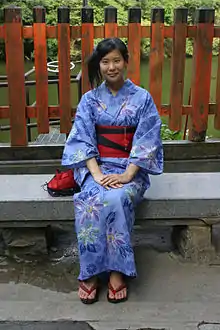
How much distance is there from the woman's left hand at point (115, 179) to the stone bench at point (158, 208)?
239 mm

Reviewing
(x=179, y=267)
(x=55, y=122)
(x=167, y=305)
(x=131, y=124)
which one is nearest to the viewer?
(x=167, y=305)

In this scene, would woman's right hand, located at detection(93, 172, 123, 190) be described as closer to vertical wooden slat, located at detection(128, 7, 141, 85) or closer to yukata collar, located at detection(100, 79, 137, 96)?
yukata collar, located at detection(100, 79, 137, 96)

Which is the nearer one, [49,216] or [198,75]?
[49,216]

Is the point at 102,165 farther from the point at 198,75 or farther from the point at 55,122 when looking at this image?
the point at 55,122

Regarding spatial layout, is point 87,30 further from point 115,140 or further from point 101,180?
point 101,180

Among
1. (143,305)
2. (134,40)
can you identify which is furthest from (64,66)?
(143,305)

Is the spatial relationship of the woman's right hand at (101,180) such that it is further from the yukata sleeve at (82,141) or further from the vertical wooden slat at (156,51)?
the vertical wooden slat at (156,51)

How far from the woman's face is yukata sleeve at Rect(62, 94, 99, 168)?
0.65 ft

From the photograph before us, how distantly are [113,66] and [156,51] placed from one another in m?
1.92

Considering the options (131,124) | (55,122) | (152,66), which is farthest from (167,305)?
(55,122)

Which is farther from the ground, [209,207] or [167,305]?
[209,207]

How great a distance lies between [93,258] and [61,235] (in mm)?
725

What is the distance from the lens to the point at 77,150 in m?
2.56

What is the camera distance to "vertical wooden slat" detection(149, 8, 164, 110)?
4145 mm
